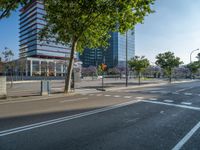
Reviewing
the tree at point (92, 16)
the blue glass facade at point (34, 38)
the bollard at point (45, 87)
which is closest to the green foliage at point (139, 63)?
the tree at point (92, 16)

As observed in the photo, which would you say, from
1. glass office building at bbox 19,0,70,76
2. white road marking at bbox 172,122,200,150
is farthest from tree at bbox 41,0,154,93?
glass office building at bbox 19,0,70,76

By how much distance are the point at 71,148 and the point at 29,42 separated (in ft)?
358

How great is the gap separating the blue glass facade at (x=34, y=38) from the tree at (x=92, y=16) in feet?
262

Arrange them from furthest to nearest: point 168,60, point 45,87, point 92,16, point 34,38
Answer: point 34,38
point 168,60
point 92,16
point 45,87

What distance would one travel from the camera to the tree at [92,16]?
15.7 metres

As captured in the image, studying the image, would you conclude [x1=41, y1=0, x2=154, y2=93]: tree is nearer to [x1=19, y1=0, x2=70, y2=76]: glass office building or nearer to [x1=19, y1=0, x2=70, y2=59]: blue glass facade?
[x1=19, y1=0, x2=70, y2=76]: glass office building

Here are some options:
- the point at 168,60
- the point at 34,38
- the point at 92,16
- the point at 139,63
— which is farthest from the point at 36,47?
the point at 92,16

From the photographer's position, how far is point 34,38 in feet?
330

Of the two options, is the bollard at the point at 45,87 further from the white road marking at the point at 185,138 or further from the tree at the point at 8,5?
the white road marking at the point at 185,138

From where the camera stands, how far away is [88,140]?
16.7 ft

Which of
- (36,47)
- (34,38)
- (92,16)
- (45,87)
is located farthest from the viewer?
(34,38)

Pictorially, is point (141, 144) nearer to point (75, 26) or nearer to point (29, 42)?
point (75, 26)

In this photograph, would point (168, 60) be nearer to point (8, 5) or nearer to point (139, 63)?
point (139, 63)

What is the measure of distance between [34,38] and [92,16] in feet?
296
